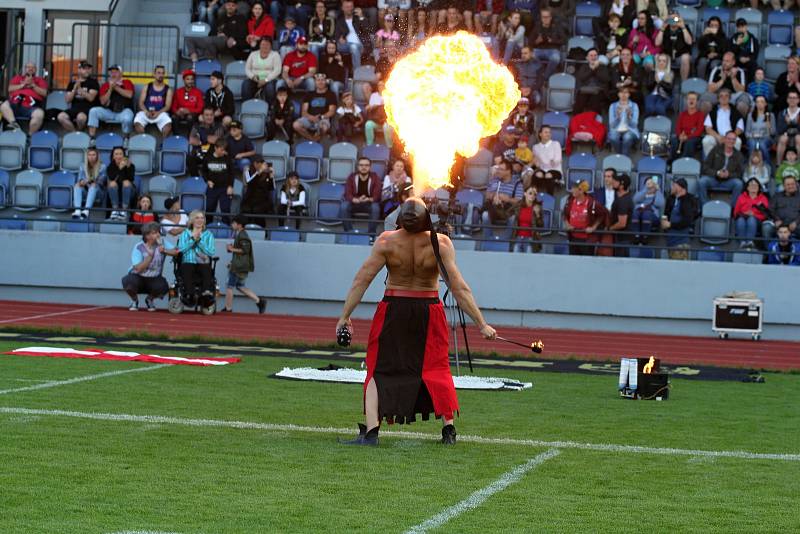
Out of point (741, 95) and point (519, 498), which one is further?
point (741, 95)

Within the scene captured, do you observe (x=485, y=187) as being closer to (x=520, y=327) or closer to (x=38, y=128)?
(x=520, y=327)

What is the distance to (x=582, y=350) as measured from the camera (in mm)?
19922

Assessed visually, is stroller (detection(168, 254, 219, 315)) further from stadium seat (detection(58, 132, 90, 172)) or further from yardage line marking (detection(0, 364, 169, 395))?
yardage line marking (detection(0, 364, 169, 395))

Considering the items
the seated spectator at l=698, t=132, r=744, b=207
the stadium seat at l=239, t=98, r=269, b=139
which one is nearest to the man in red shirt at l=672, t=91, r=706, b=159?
the seated spectator at l=698, t=132, r=744, b=207

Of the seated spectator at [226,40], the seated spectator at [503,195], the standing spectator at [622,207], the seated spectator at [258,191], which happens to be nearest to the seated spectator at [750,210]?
the standing spectator at [622,207]

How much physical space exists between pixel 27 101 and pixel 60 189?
8.65ft

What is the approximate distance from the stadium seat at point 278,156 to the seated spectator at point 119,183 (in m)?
2.53

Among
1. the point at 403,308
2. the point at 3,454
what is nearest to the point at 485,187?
the point at 403,308

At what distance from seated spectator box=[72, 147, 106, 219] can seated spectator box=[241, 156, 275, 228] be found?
2827 millimetres

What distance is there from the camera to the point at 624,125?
24.6 metres

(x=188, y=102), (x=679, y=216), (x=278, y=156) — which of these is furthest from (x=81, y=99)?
(x=679, y=216)

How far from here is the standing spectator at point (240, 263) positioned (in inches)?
928

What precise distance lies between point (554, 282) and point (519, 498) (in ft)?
50.7

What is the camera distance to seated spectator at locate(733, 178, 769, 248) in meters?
23.0
